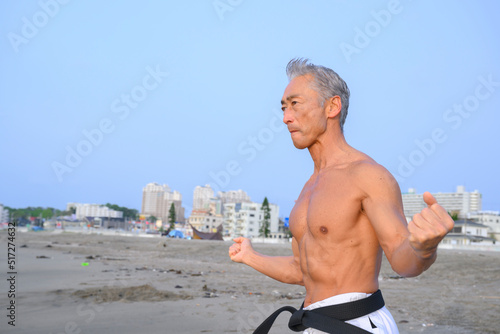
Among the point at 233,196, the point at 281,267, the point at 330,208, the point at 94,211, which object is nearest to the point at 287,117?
the point at 330,208

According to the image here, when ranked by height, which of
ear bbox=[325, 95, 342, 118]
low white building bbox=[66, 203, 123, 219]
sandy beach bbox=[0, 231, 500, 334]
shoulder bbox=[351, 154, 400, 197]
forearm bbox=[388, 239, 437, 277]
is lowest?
sandy beach bbox=[0, 231, 500, 334]

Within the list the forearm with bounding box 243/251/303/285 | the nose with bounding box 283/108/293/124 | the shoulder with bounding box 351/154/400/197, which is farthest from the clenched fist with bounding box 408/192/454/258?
the forearm with bounding box 243/251/303/285

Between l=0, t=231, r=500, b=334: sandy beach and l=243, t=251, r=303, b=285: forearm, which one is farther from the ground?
l=243, t=251, r=303, b=285: forearm

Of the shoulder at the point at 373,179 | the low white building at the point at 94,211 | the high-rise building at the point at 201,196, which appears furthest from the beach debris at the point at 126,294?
the low white building at the point at 94,211

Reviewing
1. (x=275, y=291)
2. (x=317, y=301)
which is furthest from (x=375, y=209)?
(x=275, y=291)

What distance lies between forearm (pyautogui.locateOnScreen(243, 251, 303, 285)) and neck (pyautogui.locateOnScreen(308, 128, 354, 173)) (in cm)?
54

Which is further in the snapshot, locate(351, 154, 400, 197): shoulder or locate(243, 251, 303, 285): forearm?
locate(243, 251, 303, 285): forearm

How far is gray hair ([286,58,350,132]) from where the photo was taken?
2.10 meters

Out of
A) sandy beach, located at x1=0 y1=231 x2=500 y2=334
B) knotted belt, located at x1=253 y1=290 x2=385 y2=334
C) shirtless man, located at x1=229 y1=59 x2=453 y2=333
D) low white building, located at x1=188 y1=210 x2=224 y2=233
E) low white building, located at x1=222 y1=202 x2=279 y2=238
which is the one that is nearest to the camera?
shirtless man, located at x1=229 y1=59 x2=453 y2=333

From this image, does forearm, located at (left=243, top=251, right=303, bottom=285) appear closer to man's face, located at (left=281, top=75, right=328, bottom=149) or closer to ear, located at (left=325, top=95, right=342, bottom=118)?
man's face, located at (left=281, top=75, right=328, bottom=149)

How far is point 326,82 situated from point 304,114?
0.18 metres

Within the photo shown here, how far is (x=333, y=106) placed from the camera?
6.95 ft

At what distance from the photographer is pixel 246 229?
109 meters

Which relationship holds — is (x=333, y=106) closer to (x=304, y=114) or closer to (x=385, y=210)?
(x=304, y=114)
